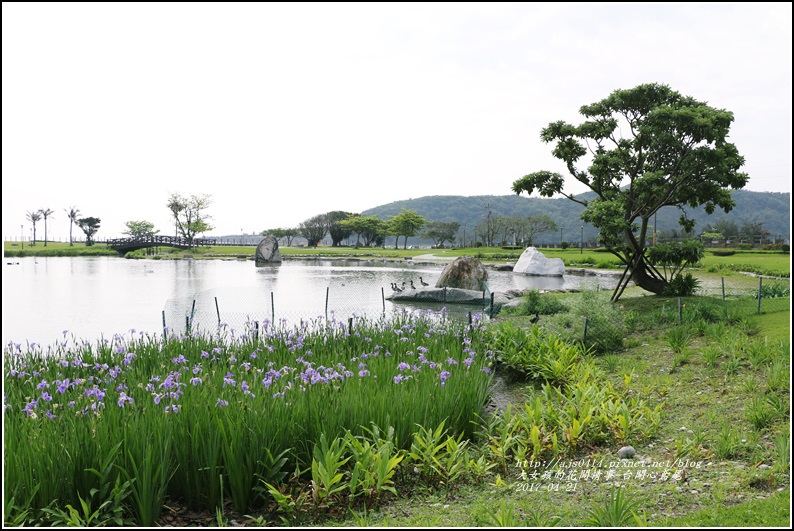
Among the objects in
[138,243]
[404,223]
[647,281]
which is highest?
[404,223]

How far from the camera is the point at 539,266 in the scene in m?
33.8

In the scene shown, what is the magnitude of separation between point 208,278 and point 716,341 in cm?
2532

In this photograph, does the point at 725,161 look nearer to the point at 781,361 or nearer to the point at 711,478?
the point at 781,361

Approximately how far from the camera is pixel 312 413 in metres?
4.97

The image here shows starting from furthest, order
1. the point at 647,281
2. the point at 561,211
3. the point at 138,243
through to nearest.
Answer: the point at 561,211, the point at 138,243, the point at 647,281

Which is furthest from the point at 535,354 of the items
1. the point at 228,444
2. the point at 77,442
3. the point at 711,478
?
Answer: the point at 77,442

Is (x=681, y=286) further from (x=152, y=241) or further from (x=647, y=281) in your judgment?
(x=152, y=241)

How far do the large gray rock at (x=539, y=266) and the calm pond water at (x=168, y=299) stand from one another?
126 centimetres

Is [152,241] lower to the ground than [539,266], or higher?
higher

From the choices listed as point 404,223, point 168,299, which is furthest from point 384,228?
point 168,299

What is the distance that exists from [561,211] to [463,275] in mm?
141973

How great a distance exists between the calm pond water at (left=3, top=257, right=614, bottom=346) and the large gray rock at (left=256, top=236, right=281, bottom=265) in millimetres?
9707

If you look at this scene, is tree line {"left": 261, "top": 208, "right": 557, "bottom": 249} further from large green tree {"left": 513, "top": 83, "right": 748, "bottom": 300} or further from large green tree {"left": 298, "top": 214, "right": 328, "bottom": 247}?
large green tree {"left": 513, "top": 83, "right": 748, "bottom": 300}

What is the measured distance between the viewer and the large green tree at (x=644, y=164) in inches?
595
